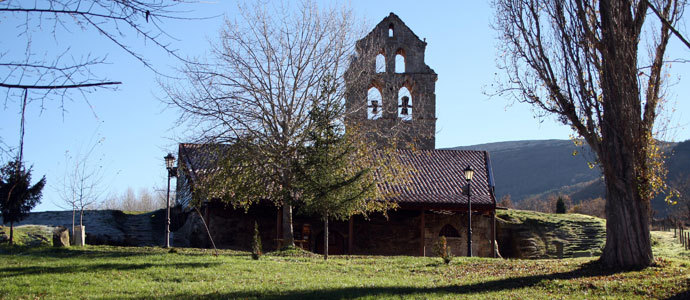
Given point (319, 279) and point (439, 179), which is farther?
point (439, 179)

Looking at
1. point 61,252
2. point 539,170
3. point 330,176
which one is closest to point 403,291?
point 330,176

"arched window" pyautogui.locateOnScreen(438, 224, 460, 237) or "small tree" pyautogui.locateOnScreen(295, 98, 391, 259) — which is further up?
"small tree" pyautogui.locateOnScreen(295, 98, 391, 259)

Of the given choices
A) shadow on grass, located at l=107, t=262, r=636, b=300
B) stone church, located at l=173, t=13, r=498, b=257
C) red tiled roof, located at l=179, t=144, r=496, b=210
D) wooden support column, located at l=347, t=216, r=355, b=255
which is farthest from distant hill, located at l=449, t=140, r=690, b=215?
shadow on grass, located at l=107, t=262, r=636, b=300

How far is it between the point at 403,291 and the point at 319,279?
7.01 feet

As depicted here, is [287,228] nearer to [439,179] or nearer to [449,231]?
[449,231]

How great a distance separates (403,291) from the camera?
9969 mm

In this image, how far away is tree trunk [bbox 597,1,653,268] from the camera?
12.1m

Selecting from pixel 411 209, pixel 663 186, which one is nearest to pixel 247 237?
pixel 411 209

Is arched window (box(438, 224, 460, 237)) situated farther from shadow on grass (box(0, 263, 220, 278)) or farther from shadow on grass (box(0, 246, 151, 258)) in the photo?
shadow on grass (box(0, 263, 220, 278))

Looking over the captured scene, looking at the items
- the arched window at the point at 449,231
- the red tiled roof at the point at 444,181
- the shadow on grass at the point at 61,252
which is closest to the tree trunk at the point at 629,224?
the red tiled roof at the point at 444,181

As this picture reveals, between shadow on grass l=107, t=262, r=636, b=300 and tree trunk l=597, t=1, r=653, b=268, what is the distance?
739mm

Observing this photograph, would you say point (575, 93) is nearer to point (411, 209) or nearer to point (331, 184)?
point (331, 184)

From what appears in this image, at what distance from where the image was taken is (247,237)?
23609 mm

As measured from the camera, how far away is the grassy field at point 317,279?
973 cm
